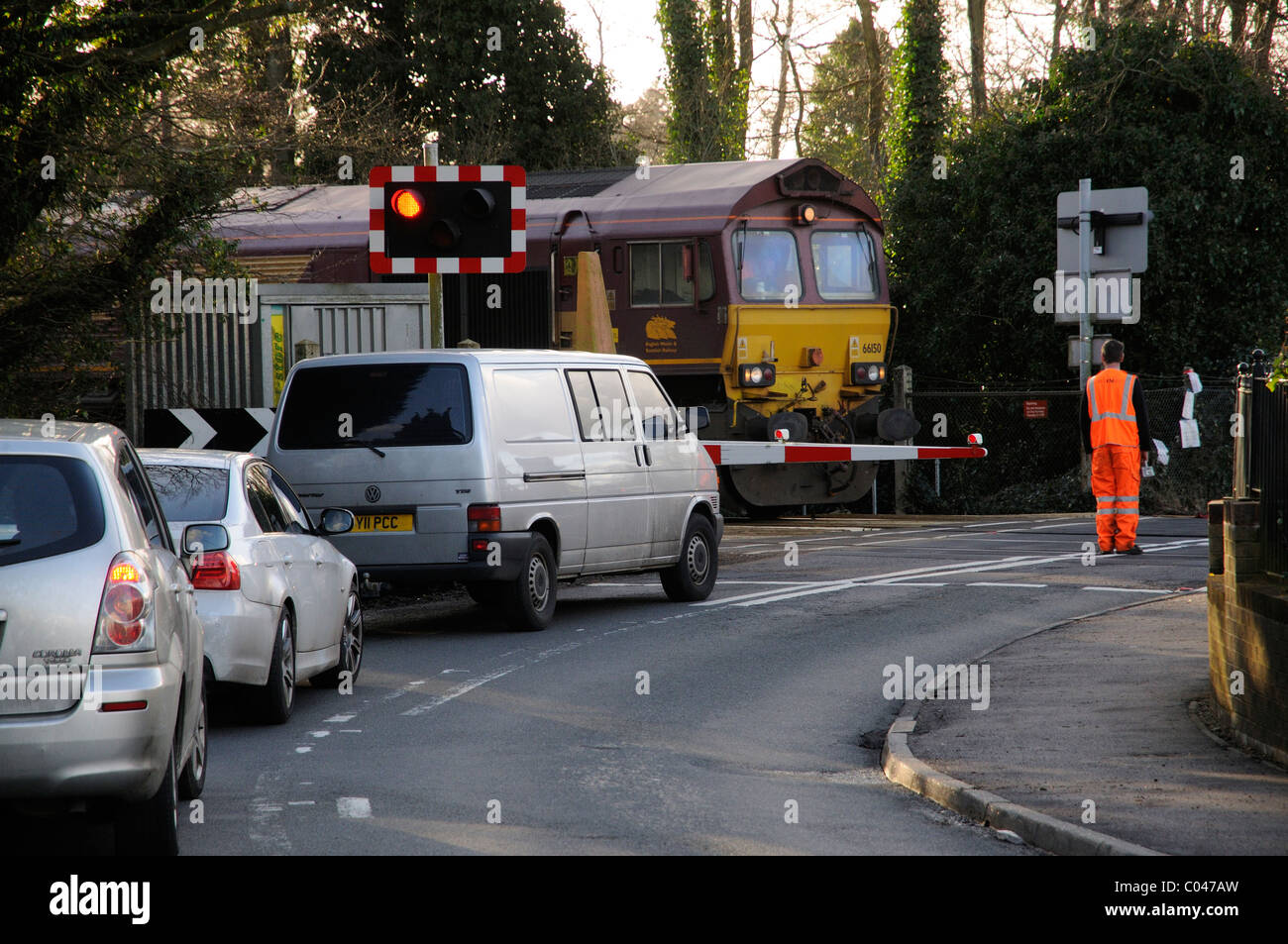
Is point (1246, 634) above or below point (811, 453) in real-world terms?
below

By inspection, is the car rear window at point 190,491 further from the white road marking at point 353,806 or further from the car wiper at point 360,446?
the car wiper at point 360,446

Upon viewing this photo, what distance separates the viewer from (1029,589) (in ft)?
51.8

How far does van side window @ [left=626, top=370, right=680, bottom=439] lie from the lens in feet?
48.9

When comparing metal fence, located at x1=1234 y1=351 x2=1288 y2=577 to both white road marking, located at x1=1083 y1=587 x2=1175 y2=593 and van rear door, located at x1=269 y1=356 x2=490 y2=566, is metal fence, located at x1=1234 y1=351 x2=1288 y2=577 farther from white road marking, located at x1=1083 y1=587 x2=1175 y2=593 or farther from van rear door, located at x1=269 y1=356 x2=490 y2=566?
white road marking, located at x1=1083 y1=587 x2=1175 y2=593

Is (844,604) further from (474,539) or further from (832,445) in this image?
(832,445)

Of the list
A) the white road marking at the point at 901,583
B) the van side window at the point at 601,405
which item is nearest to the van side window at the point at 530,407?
the van side window at the point at 601,405

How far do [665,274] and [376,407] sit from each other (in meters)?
10.2

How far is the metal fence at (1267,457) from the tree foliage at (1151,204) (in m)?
18.7

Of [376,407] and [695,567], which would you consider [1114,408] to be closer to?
[695,567]

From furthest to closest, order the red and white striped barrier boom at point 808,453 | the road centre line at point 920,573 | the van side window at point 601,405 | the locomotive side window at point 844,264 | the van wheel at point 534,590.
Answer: the locomotive side window at point 844,264 → the red and white striped barrier boom at point 808,453 → the road centre line at point 920,573 → the van side window at point 601,405 → the van wheel at point 534,590

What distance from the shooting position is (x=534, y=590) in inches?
527

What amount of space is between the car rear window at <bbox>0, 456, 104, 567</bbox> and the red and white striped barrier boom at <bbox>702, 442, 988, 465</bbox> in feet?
46.2

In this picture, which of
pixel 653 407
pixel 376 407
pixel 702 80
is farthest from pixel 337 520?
pixel 702 80

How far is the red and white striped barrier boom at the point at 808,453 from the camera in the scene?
2080 centimetres
